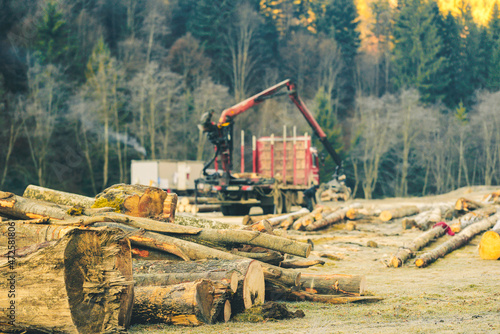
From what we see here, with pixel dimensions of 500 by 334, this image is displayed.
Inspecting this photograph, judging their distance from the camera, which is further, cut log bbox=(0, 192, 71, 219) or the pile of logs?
cut log bbox=(0, 192, 71, 219)

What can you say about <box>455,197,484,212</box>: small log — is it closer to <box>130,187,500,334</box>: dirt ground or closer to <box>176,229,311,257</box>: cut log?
<box>130,187,500,334</box>: dirt ground

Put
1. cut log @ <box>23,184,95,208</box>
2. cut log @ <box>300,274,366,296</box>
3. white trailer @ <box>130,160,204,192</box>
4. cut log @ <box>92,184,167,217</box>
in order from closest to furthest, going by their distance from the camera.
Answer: cut log @ <box>300,274,366,296</box> < cut log @ <box>92,184,167,217</box> < cut log @ <box>23,184,95,208</box> < white trailer @ <box>130,160,204,192</box>

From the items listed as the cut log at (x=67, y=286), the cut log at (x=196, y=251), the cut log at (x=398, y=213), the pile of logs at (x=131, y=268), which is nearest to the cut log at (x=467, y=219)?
the cut log at (x=398, y=213)

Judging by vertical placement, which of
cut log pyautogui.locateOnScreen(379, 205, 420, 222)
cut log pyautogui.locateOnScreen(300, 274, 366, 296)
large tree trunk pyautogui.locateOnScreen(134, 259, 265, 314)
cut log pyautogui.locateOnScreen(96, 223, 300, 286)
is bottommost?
cut log pyautogui.locateOnScreen(379, 205, 420, 222)

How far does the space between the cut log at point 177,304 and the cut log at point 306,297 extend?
1143 mm

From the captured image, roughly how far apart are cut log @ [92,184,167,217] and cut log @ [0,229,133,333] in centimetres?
202

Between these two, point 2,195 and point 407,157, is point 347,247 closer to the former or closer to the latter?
point 2,195

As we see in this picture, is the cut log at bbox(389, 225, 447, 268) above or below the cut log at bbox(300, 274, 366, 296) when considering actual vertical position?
below

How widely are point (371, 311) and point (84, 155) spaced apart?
35.9 metres

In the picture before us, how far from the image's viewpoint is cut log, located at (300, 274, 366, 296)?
592cm

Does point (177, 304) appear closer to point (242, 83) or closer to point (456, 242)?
point (456, 242)

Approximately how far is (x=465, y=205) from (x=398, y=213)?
2434 mm

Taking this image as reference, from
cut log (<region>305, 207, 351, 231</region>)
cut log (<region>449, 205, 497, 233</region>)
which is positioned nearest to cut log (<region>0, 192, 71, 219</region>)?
cut log (<region>305, 207, 351, 231</region>)

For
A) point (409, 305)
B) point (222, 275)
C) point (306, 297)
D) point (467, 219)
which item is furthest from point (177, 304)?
point (467, 219)
